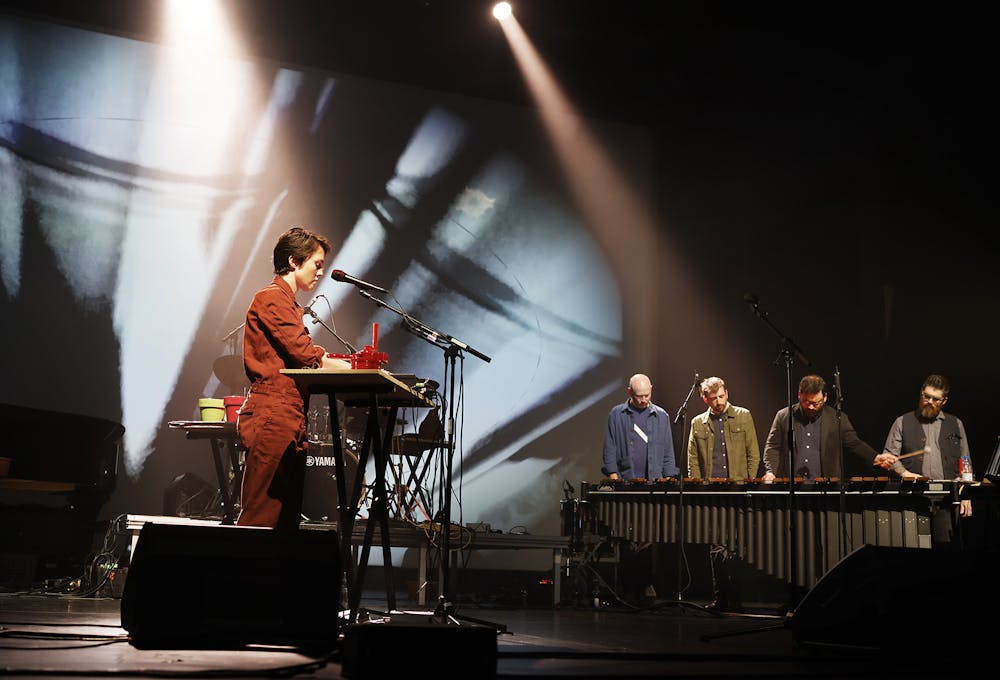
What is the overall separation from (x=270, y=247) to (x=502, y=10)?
2880 millimetres

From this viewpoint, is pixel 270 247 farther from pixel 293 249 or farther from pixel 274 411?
pixel 274 411

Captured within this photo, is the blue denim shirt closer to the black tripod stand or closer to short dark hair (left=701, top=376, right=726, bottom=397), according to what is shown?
short dark hair (left=701, top=376, right=726, bottom=397)

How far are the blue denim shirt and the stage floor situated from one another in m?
2.58

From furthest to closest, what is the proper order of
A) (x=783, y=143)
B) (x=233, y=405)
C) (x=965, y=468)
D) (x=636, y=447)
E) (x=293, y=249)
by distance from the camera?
(x=783, y=143)
(x=636, y=447)
(x=965, y=468)
(x=233, y=405)
(x=293, y=249)

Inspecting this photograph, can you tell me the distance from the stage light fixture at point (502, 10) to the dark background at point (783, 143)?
160mm

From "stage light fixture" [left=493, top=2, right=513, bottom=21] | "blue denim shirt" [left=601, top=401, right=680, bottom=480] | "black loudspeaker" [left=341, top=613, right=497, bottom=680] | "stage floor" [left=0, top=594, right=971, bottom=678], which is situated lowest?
"stage floor" [left=0, top=594, right=971, bottom=678]

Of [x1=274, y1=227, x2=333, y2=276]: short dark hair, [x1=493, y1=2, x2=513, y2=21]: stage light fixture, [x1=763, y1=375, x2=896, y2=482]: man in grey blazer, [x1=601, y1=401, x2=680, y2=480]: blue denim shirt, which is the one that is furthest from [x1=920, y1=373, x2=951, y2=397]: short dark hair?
[x1=274, y1=227, x2=333, y2=276]: short dark hair

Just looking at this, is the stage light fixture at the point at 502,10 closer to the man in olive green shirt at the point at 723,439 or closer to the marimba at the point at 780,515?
the man in olive green shirt at the point at 723,439

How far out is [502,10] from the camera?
8.34 metres

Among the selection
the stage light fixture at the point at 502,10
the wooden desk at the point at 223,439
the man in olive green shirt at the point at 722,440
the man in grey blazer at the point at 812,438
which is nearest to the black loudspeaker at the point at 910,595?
the man in grey blazer at the point at 812,438

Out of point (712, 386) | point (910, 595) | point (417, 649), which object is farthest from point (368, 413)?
point (712, 386)

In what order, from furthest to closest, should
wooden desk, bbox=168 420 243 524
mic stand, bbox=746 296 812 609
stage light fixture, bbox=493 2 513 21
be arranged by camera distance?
stage light fixture, bbox=493 2 513 21 → wooden desk, bbox=168 420 243 524 → mic stand, bbox=746 296 812 609

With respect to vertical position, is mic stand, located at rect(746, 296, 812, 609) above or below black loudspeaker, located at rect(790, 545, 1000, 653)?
above

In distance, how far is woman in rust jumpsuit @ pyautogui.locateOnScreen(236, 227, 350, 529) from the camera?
351cm
